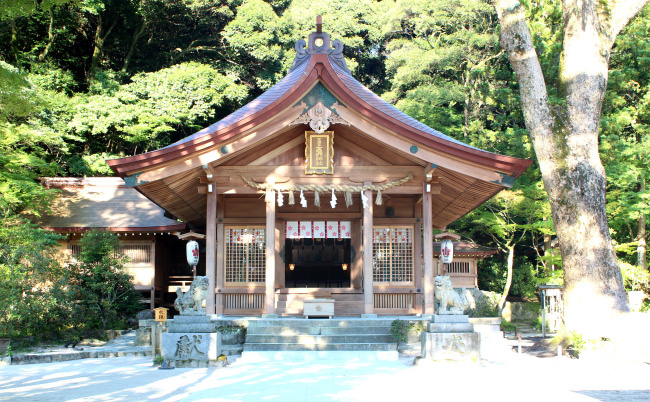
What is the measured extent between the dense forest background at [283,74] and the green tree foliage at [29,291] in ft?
16.2

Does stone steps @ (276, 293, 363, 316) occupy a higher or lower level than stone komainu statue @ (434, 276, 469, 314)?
lower

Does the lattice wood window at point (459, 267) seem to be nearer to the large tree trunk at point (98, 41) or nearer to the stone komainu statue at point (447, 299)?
the stone komainu statue at point (447, 299)

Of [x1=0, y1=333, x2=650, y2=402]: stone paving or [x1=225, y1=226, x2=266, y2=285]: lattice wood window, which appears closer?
[x1=0, y1=333, x2=650, y2=402]: stone paving

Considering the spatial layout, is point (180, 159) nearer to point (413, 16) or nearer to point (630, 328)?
point (630, 328)

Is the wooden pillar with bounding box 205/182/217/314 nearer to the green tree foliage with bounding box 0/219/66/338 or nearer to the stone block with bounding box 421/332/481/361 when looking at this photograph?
the green tree foliage with bounding box 0/219/66/338

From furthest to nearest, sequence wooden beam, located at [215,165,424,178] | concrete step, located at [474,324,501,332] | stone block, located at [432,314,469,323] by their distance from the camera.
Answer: concrete step, located at [474,324,501,332]
wooden beam, located at [215,165,424,178]
stone block, located at [432,314,469,323]

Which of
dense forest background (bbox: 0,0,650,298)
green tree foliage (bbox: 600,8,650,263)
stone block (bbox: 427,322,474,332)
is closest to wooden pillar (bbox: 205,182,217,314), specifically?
stone block (bbox: 427,322,474,332)

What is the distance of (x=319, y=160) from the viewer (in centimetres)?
1317

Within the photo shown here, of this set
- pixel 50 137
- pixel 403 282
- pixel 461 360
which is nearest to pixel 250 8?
pixel 50 137

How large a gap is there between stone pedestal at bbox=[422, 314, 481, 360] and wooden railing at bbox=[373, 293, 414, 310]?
14.8 feet

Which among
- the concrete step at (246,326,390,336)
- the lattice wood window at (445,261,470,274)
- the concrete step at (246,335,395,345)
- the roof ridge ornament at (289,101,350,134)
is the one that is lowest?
the concrete step at (246,335,395,345)

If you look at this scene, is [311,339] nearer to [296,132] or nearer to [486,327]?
[296,132]

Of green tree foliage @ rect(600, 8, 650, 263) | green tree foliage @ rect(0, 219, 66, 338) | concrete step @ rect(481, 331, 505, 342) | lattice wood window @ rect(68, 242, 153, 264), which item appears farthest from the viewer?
lattice wood window @ rect(68, 242, 153, 264)

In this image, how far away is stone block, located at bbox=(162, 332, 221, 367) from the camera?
984 centimetres
